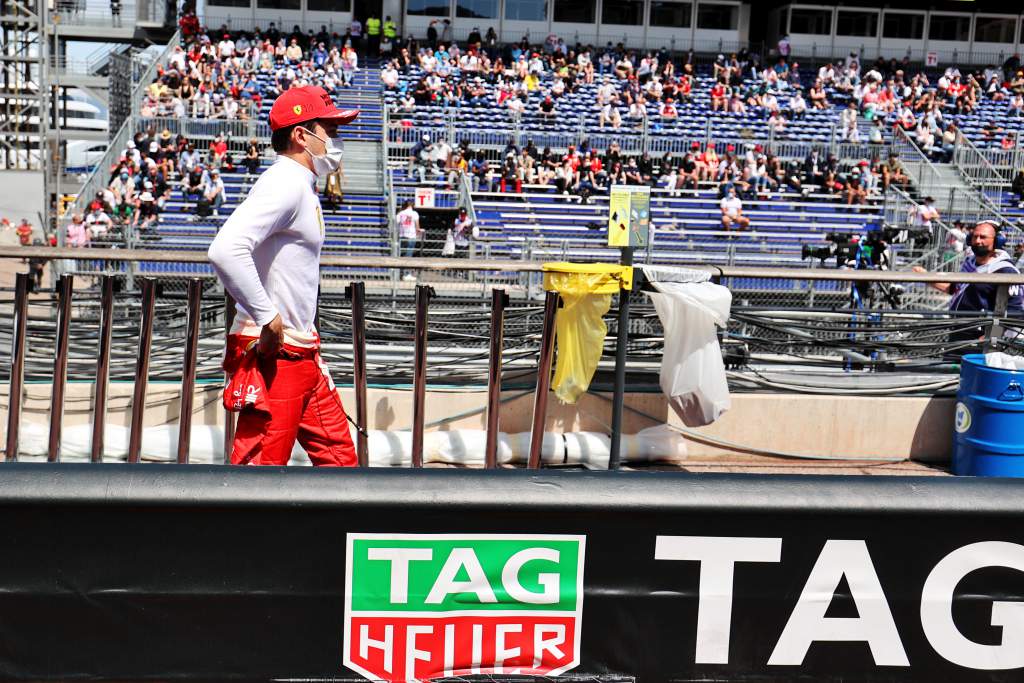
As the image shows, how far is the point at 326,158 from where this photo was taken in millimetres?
3633

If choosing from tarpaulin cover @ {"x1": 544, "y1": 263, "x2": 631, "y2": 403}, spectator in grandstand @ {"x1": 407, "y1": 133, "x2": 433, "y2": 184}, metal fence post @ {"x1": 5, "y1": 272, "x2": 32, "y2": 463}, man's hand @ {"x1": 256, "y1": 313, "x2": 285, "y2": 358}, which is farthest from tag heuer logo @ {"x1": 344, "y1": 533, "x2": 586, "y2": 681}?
spectator in grandstand @ {"x1": 407, "y1": 133, "x2": 433, "y2": 184}

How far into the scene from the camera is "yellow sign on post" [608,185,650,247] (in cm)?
518

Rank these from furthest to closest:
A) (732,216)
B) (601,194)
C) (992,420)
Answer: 1. (601,194)
2. (732,216)
3. (992,420)

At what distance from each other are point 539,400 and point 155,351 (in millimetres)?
1963

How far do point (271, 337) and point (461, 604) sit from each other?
4.32 ft

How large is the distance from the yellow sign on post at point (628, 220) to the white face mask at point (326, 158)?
179 centimetres

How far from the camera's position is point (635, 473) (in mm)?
2336

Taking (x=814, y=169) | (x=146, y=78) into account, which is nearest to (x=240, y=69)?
(x=146, y=78)

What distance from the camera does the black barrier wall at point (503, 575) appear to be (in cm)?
224

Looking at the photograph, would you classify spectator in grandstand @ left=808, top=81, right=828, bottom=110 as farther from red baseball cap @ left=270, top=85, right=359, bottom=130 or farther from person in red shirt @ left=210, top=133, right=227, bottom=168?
red baseball cap @ left=270, top=85, right=359, bottom=130

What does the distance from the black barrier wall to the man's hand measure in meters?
1.15

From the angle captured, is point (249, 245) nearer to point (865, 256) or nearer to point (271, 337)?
point (271, 337)

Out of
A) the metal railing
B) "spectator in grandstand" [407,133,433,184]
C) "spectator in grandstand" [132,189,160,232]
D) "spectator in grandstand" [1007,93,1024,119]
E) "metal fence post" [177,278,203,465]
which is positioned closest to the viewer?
"metal fence post" [177,278,203,465]

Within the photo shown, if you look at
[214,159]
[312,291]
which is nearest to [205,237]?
[214,159]
